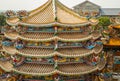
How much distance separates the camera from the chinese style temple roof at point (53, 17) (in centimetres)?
1734

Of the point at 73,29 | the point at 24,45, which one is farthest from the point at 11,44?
the point at 73,29

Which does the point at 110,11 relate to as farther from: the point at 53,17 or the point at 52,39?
the point at 52,39

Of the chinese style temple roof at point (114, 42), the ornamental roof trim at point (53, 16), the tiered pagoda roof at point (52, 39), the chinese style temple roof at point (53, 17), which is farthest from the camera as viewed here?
the chinese style temple roof at point (114, 42)

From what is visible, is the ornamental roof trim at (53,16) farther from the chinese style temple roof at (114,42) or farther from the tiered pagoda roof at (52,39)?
the chinese style temple roof at (114,42)

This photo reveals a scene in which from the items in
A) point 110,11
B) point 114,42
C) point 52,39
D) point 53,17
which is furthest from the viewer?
point 110,11

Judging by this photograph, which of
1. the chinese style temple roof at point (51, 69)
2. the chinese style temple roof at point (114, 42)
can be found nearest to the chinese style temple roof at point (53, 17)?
the chinese style temple roof at point (51, 69)

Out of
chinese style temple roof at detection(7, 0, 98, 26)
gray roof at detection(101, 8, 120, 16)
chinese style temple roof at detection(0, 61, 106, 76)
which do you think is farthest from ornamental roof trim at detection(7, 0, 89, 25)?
gray roof at detection(101, 8, 120, 16)

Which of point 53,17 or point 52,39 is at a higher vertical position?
point 53,17

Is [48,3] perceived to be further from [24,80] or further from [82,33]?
[24,80]

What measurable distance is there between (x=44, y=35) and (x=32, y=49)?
49.2 inches

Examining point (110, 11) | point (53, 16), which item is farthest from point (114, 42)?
point (110, 11)

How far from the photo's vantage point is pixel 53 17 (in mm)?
17984

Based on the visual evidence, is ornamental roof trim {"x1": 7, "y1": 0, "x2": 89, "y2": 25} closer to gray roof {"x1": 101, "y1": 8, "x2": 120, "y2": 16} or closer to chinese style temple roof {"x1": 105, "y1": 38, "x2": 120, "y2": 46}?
chinese style temple roof {"x1": 105, "y1": 38, "x2": 120, "y2": 46}

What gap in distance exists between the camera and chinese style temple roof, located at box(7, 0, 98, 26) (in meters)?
17.3
